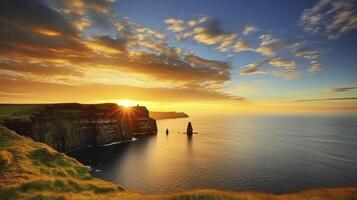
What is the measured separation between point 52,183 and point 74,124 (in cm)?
8640

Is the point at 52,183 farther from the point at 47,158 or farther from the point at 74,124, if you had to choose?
the point at 74,124

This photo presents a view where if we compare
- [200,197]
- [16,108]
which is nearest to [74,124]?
[16,108]

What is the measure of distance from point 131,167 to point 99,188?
125 feet

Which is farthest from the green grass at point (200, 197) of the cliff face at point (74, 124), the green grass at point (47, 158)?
the cliff face at point (74, 124)

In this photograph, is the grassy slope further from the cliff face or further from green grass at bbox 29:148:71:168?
the cliff face

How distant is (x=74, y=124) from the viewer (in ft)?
380

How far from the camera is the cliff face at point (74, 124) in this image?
88.9m

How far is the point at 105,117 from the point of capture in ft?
462

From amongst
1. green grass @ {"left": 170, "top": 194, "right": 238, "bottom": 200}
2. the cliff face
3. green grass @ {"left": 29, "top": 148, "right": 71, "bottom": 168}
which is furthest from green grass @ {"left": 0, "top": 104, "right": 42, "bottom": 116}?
green grass @ {"left": 170, "top": 194, "right": 238, "bottom": 200}

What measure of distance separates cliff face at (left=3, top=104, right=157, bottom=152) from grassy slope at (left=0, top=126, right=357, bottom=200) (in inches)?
1494

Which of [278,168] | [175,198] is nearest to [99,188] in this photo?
[175,198]

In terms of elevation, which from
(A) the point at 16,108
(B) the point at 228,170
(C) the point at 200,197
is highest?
(A) the point at 16,108

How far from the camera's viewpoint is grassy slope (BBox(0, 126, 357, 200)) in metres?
33.1

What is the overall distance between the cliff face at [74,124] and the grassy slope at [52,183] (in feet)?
124
